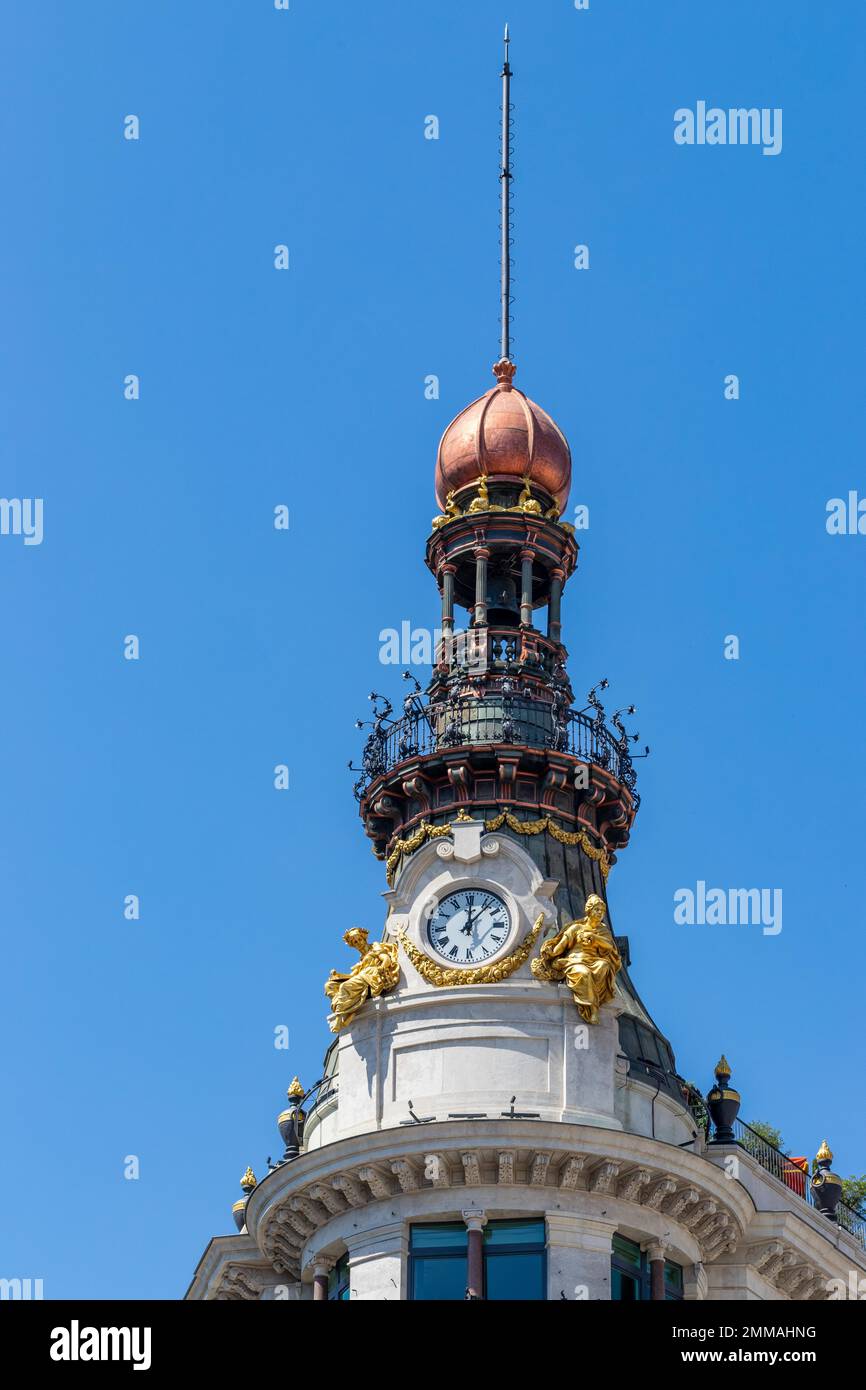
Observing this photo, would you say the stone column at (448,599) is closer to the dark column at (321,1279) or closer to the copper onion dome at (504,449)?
the copper onion dome at (504,449)

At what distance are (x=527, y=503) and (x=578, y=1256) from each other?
20.8m

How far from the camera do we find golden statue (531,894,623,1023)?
62688 mm

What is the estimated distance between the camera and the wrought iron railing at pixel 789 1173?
226 feet

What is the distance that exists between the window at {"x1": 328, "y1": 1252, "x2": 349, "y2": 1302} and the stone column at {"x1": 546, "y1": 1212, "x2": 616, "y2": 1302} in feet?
16.0

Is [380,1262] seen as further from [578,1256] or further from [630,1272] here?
[630,1272]

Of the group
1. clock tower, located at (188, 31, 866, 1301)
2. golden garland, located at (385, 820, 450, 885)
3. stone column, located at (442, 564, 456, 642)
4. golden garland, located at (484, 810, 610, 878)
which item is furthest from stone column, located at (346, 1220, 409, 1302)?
stone column, located at (442, 564, 456, 642)

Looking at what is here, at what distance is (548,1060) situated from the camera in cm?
6234

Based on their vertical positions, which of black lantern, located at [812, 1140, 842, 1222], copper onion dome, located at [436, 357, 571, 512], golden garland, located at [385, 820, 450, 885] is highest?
copper onion dome, located at [436, 357, 571, 512]

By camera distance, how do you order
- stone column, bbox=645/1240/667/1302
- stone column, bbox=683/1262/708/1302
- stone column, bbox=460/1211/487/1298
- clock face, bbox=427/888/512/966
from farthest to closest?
1. clock face, bbox=427/888/512/966
2. stone column, bbox=683/1262/708/1302
3. stone column, bbox=645/1240/667/1302
4. stone column, bbox=460/1211/487/1298

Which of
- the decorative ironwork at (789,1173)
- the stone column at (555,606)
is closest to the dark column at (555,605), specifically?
the stone column at (555,606)

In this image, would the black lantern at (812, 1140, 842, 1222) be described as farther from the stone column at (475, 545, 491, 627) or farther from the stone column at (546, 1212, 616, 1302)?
the stone column at (475, 545, 491, 627)

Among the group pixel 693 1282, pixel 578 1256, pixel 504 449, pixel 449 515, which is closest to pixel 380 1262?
pixel 578 1256

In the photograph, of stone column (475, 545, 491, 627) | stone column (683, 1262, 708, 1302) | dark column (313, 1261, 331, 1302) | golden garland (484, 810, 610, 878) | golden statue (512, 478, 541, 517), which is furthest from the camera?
golden statue (512, 478, 541, 517)

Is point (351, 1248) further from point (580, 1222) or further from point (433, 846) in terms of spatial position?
point (433, 846)
